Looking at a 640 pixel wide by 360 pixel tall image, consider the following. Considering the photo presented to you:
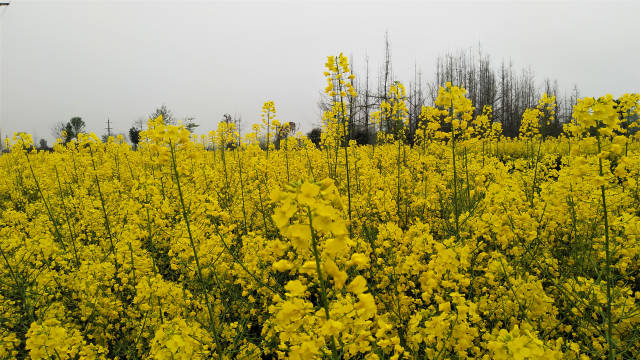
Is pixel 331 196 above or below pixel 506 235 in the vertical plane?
above

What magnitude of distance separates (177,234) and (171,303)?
0.82 m

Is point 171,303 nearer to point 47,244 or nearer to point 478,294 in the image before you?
point 47,244

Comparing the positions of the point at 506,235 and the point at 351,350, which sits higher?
the point at 506,235

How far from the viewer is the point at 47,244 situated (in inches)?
131

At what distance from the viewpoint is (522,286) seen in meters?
2.33

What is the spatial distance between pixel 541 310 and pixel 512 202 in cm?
138

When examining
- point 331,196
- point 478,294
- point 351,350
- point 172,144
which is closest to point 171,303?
point 172,144

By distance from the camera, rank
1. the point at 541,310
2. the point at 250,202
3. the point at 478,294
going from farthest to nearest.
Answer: the point at 250,202 → the point at 478,294 → the point at 541,310

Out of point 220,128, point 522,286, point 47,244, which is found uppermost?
point 220,128

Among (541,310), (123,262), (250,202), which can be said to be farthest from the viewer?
(250,202)

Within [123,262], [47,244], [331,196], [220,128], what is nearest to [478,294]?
[331,196]

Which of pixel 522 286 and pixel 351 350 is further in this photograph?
pixel 522 286

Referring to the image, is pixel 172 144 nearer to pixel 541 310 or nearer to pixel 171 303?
pixel 171 303

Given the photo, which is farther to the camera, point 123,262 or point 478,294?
point 123,262
